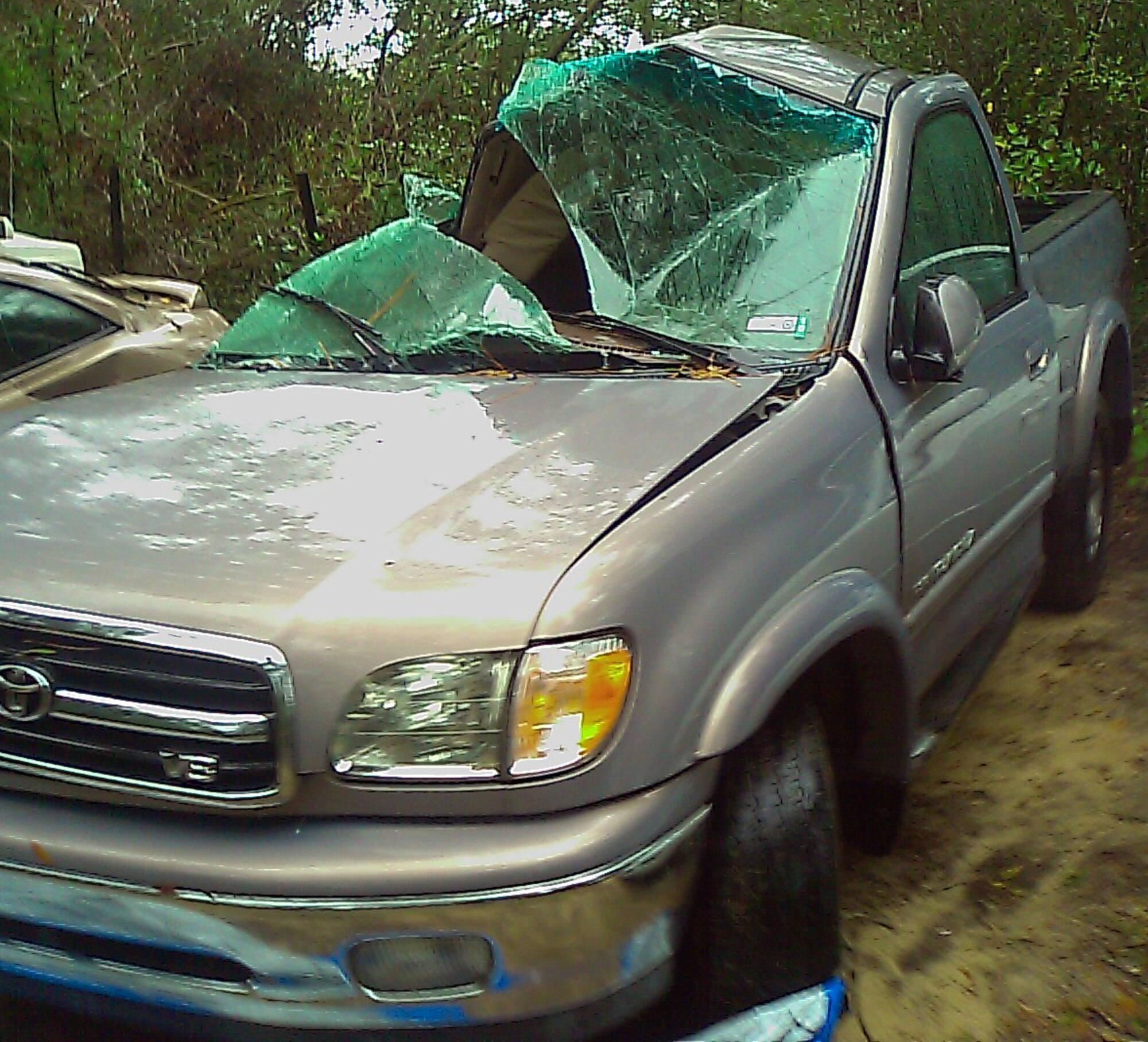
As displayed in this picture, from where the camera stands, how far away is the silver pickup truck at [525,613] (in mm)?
1915

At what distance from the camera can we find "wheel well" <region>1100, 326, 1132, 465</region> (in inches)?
180

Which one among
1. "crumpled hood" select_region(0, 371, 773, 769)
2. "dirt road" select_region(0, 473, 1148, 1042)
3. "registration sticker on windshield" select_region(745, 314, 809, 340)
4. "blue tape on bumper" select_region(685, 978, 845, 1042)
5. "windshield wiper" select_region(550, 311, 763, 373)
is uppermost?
"registration sticker on windshield" select_region(745, 314, 809, 340)

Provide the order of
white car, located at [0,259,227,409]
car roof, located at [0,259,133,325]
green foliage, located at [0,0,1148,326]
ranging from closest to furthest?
white car, located at [0,259,227,409] < car roof, located at [0,259,133,325] < green foliage, located at [0,0,1148,326]

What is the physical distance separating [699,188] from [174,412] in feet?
4.36

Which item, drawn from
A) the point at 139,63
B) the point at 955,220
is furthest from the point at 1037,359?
the point at 139,63

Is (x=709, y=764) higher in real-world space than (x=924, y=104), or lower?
lower

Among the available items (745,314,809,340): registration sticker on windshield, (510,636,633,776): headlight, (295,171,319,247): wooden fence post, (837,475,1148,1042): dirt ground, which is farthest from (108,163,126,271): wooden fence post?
(510,636,633,776): headlight

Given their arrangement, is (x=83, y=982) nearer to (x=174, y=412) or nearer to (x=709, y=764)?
(x=709, y=764)

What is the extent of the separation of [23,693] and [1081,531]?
3443 millimetres

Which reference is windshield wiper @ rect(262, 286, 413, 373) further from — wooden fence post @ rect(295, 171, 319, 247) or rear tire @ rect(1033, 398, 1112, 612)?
wooden fence post @ rect(295, 171, 319, 247)

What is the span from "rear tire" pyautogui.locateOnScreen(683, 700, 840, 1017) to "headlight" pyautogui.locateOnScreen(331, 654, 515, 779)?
17.5 inches

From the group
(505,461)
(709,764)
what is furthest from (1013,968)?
(505,461)

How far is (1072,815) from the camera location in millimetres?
3371

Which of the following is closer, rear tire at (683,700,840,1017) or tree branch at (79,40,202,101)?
rear tire at (683,700,840,1017)
